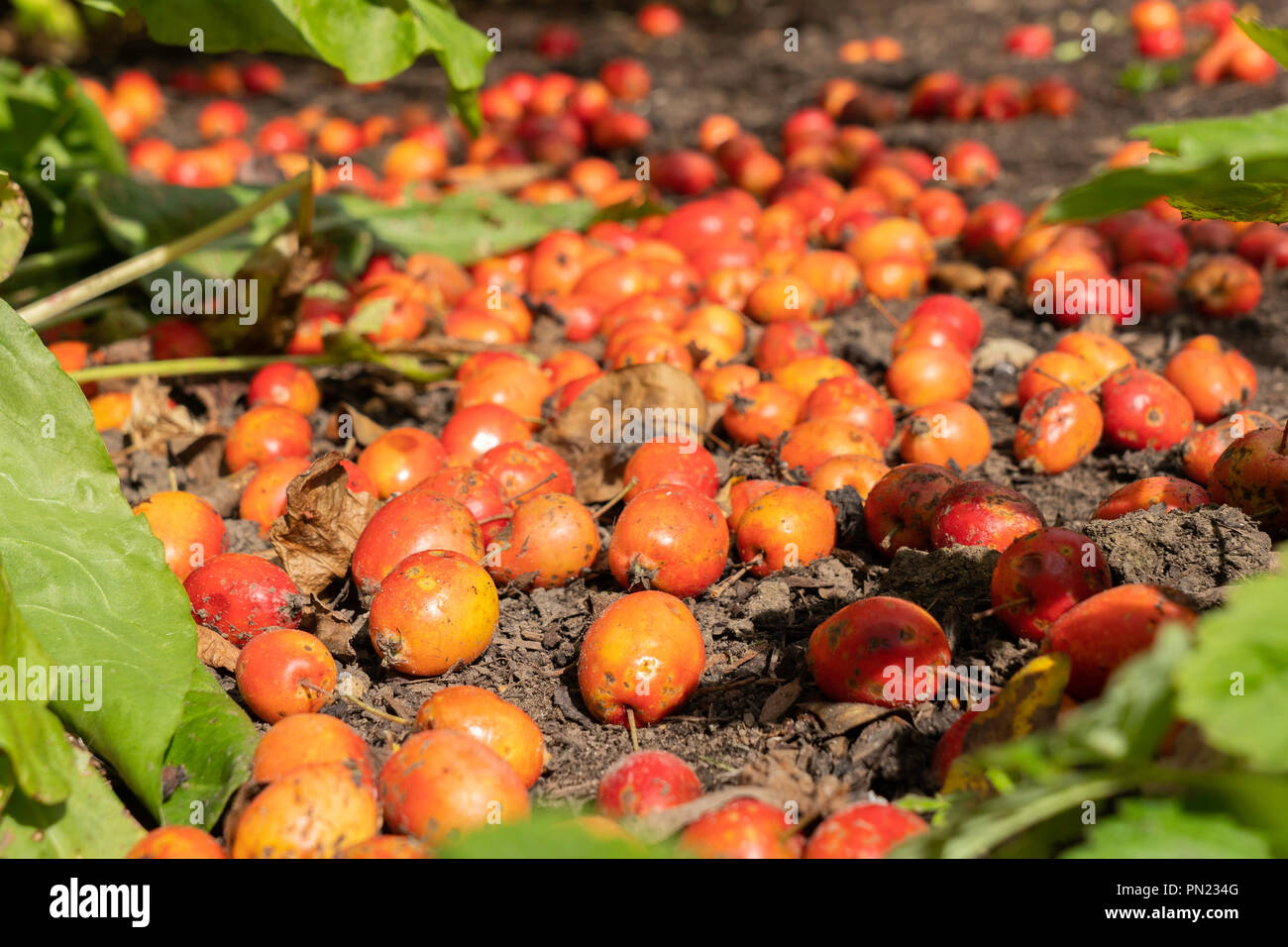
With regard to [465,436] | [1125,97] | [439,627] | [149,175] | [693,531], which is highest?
[1125,97]

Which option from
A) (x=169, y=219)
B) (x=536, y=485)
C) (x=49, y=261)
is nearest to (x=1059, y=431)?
(x=536, y=485)

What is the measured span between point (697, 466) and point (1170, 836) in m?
2.01

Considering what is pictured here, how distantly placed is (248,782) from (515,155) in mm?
5710

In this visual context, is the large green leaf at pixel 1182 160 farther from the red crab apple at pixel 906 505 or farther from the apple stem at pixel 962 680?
the red crab apple at pixel 906 505

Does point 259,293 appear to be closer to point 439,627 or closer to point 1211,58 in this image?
point 439,627

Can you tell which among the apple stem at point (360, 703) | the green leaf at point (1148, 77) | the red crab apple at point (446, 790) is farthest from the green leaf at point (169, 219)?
the green leaf at point (1148, 77)

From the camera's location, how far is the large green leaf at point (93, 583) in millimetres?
2254

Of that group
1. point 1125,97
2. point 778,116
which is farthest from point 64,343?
point 1125,97

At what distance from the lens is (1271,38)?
2.10 meters

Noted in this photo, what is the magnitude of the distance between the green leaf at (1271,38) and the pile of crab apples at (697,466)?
0.58 meters

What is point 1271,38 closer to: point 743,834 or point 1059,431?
point 1059,431

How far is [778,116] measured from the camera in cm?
793

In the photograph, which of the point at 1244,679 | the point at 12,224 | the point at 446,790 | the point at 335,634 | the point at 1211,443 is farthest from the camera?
the point at 12,224

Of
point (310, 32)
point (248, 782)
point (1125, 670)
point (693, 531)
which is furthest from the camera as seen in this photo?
point (310, 32)
